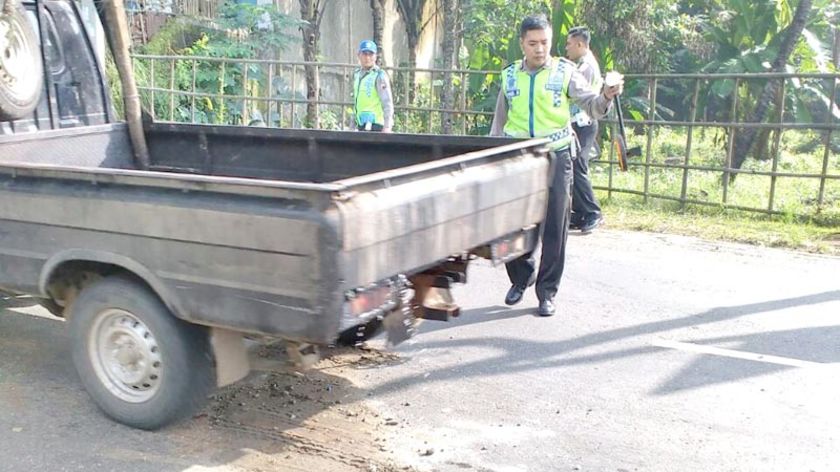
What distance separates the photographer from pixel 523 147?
4.50 meters

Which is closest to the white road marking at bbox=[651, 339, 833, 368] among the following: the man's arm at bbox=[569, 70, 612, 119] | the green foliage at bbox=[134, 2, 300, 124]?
the man's arm at bbox=[569, 70, 612, 119]

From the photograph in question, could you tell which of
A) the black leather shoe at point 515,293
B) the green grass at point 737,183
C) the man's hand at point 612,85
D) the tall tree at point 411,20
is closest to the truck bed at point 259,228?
the man's hand at point 612,85

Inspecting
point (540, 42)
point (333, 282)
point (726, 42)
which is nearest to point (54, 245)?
point (333, 282)

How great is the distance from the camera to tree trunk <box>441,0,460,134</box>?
1116 cm

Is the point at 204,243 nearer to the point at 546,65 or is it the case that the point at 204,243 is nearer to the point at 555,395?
the point at 555,395

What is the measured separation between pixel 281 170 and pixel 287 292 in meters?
2.44

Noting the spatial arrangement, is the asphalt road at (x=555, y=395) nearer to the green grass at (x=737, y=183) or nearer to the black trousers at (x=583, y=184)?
the black trousers at (x=583, y=184)

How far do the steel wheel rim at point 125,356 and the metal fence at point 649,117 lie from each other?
6.98m

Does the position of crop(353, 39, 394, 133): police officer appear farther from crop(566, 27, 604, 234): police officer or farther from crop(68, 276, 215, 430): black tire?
crop(68, 276, 215, 430): black tire

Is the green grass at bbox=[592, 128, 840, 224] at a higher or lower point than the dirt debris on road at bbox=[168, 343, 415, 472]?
higher

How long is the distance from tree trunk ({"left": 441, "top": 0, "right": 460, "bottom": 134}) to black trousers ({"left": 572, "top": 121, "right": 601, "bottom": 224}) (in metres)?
2.89

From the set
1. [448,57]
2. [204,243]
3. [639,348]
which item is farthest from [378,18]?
[204,243]

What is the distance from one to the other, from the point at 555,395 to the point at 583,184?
4.30 meters

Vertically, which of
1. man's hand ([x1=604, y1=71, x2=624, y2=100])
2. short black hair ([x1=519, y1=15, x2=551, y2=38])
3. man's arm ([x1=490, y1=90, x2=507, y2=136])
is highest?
short black hair ([x1=519, y1=15, x2=551, y2=38])
